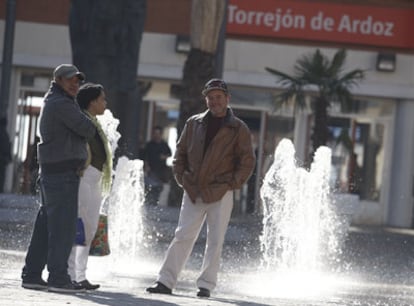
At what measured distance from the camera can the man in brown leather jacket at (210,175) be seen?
10.9 meters

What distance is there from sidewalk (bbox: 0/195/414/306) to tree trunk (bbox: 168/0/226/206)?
2.18 metres

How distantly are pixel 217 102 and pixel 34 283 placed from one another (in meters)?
1.97

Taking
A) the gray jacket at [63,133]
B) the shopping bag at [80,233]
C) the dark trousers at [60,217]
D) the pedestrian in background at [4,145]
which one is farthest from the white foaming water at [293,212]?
the pedestrian in background at [4,145]

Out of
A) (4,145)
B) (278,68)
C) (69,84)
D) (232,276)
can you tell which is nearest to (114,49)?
(4,145)

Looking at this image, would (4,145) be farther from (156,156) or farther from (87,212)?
(87,212)

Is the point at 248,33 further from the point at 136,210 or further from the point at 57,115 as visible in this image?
the point at 57,115

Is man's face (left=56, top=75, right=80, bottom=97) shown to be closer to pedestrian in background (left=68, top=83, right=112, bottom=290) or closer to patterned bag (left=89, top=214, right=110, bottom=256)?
pedestrian in background (left=68, top=83, right=112, bottom=290)

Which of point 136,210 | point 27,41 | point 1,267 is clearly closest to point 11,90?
point 27,41

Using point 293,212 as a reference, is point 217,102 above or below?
above

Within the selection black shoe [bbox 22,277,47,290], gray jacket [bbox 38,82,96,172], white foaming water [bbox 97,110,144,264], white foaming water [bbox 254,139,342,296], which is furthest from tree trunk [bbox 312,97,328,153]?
gray jacket [bbox 38,82,96,172]

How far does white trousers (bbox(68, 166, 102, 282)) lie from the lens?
1093 centimetres

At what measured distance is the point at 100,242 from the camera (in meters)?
11.5

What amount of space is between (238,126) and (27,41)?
18622mm

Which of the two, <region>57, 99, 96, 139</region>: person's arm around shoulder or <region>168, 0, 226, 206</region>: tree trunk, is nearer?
<region>57, 99, 96, 139</region>: person's arm around shoulder
